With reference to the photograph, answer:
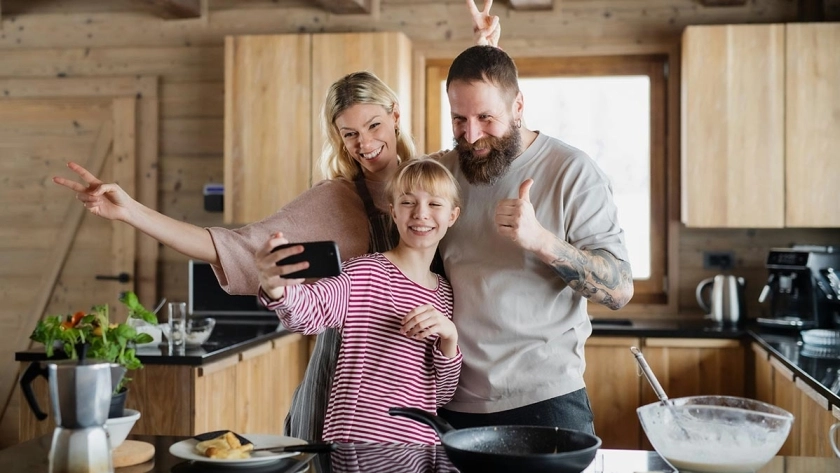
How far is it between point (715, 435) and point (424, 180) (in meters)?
0.87

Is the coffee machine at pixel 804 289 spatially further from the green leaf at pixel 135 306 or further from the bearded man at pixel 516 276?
the green leaf at pixel 135 306

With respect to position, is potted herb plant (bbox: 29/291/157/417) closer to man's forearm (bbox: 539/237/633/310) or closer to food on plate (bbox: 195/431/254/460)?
food on plate (bbox: 195/431/254/460)

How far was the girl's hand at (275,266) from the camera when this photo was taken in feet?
5.25

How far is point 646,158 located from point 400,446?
11.1 ft

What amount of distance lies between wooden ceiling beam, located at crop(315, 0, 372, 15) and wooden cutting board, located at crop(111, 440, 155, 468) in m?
3.26

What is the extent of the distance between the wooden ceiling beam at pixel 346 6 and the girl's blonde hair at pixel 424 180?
271 centimetres

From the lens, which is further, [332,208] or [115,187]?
[332,208]

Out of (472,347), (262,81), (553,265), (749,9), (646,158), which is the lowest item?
(472,347)

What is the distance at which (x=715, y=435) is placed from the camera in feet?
4.61

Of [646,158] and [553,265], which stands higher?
[646,158]

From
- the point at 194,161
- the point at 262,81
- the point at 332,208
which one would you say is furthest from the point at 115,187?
the point at 194,161

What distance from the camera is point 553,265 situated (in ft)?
6.31

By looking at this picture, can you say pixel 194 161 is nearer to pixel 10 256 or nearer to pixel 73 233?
pixel 73 233

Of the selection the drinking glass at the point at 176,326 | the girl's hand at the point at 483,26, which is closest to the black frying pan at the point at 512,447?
the girl's hand at the point at 483,26
